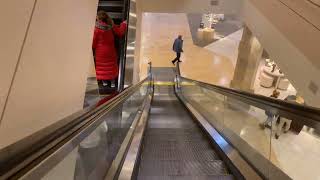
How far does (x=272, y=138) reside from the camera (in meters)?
2.19

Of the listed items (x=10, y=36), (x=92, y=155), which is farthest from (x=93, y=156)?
(x=10, y=36)

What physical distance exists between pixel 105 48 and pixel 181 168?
10.3 feet

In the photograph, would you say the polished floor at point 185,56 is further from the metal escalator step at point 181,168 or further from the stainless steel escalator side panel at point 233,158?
the metal escalator step at point 181,168

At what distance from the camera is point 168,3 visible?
9.17 metres

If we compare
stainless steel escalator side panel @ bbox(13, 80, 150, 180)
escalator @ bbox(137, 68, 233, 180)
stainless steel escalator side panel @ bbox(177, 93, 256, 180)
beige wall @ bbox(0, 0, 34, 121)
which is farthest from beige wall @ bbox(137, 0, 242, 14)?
stainless steel escalator side panel @ bbox(13, 80, 150, 180)

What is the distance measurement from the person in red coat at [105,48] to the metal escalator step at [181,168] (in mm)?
2854

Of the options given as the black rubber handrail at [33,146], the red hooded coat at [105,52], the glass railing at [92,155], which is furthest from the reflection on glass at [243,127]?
the red hooded coat at [105,52]

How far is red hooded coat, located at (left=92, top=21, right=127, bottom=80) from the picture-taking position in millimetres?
5055

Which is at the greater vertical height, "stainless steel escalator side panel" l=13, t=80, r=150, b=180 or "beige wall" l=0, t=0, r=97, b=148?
"beige wall" l=0, t=0, r=97, b=148

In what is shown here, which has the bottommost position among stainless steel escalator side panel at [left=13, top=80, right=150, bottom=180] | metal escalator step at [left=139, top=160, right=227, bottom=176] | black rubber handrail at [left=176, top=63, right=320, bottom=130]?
metal escalator step at [left=139, top=160, right=227, bottom=176]

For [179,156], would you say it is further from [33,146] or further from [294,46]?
[294,46]

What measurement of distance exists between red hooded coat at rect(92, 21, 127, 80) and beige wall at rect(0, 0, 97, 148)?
217 cm

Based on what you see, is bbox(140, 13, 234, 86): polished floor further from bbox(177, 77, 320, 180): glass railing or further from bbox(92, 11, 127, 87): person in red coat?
bbox(177, 77, 320, 180): glass railing

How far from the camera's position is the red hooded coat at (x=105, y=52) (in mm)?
5055
